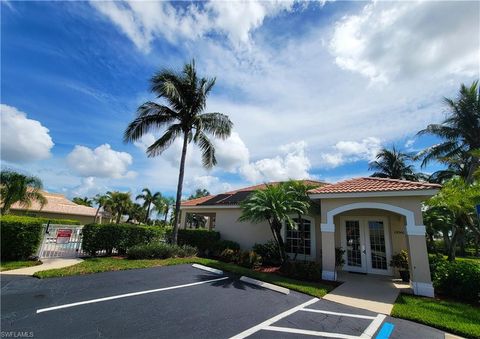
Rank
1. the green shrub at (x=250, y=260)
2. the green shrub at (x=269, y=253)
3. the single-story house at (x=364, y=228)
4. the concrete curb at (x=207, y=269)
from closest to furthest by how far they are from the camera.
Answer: the single-story house at (x=364, y=228)
the concrete curb at (x=207, y=269)
the green shrub at (x=250, y=260)
the green shrub at (x=269, y=253)

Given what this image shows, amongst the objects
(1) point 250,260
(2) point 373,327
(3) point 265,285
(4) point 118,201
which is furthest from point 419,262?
(4) point 118,201

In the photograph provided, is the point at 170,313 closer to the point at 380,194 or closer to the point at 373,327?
the point at 373,327

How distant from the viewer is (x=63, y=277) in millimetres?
8062

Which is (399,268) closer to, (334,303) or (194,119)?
(334,303)

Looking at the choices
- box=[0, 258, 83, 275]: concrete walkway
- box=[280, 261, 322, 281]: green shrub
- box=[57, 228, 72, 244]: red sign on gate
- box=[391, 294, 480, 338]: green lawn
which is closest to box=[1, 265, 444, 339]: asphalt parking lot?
box=[391, 294, 480, 338]: green lawn

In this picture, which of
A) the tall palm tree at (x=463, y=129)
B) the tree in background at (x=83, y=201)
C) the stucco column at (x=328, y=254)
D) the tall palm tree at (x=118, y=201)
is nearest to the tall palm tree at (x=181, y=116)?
the stucco column at (x=328, y=254)

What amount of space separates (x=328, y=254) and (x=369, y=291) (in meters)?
1.90

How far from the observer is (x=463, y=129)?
60.1 feet

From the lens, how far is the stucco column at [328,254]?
32.4 feet

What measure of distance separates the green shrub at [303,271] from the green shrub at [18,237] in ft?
36.4

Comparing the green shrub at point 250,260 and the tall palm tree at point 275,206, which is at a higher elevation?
the tall palm tree at point 275,206

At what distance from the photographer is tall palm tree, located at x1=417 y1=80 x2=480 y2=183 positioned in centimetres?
1783

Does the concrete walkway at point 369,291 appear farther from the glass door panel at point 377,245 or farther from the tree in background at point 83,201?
the tree in background at point 83,201

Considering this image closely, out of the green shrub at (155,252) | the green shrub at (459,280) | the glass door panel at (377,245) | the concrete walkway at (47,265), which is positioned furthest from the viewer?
the green shrub at (155,252)
